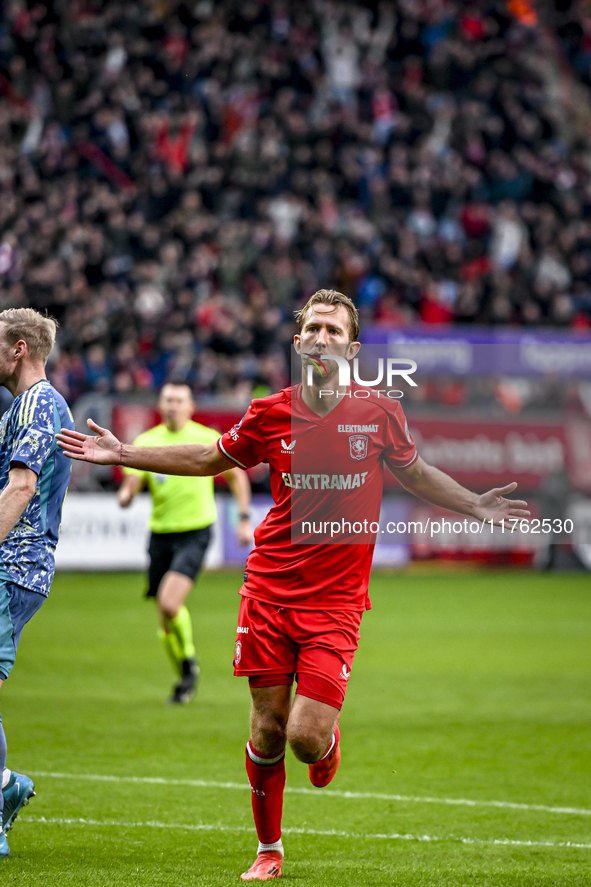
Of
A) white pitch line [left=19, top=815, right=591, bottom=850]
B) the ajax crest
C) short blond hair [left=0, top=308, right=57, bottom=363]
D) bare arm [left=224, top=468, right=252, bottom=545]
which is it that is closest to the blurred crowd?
bare arm [left=224, top=468, right=252, bottom=545]

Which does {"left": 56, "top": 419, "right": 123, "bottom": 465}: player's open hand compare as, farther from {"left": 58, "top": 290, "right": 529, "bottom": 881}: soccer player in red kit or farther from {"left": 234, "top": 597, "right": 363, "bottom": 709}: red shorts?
{"left": 234, "top": 597, "right": 363, "bottom": 709}: red shorts

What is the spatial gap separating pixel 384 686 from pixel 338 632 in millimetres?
5827

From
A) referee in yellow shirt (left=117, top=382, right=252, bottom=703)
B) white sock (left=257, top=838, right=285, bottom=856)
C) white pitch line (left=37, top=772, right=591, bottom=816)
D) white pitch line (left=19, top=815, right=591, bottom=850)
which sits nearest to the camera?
white sock (left=257, top=838, right=285, bottom=856)

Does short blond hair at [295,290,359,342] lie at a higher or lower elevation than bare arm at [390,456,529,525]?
higher

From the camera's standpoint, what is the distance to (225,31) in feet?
81.8

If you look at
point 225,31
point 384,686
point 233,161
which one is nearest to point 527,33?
point 225,31

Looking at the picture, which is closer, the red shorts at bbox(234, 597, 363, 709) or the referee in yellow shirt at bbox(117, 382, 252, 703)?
the red shorts at bbox(234, 597, 363, 709)

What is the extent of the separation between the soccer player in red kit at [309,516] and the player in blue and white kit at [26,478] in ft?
0.86

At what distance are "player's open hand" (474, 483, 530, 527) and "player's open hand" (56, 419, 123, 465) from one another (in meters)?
1.55

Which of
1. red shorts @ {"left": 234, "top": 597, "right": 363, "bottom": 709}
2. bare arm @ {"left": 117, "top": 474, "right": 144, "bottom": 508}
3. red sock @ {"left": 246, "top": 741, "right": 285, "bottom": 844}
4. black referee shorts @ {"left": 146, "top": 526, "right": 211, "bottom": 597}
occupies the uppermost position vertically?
bare arm @ {"left": 117, "top": 474, "right": 144, "bottom": 508}

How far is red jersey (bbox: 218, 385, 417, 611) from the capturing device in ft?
16.1

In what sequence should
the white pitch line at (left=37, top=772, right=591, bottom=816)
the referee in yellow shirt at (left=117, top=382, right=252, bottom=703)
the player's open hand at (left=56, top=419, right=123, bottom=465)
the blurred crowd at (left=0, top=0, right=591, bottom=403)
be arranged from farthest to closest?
the blurred crowd at (left=0, top=0, right=591, bottom=403)
the referee in yellow shirt at (left=117, top=382, right=252, bottom=703)
the white pitch line at (left=37, top=772, right=591, bottom=816)
the player's open hand at (left=56, top=419, right=123, bottom=465)

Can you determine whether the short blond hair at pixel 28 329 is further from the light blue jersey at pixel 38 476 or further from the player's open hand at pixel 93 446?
the player's open hand at pixel 93 446

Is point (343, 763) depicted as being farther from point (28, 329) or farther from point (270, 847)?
point (28, 329)
